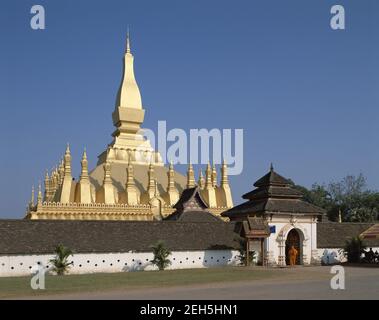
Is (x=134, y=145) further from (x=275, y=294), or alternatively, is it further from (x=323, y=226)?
(x=275, y=294)

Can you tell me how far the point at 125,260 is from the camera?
2828 cm

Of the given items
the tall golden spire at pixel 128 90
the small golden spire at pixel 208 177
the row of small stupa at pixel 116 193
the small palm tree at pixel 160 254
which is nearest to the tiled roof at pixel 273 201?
the small palm tree at pixel 160 254

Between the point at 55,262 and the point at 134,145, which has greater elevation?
the point at 134,145

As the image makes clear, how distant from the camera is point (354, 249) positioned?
3253cm

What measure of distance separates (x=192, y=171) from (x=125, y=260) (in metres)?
25.0

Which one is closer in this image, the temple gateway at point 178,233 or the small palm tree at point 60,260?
the small palm tree at point 60,260

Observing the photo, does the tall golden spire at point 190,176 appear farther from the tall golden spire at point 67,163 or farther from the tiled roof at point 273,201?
the tiled roof at point 273,201

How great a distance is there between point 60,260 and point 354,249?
17.6 m

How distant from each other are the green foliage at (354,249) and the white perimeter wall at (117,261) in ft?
23.6

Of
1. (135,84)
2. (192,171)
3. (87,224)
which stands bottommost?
(87,224)

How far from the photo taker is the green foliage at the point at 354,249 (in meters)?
32.4

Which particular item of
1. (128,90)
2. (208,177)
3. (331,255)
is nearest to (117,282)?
(331,255)

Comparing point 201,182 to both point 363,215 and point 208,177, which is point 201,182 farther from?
point 363,215
